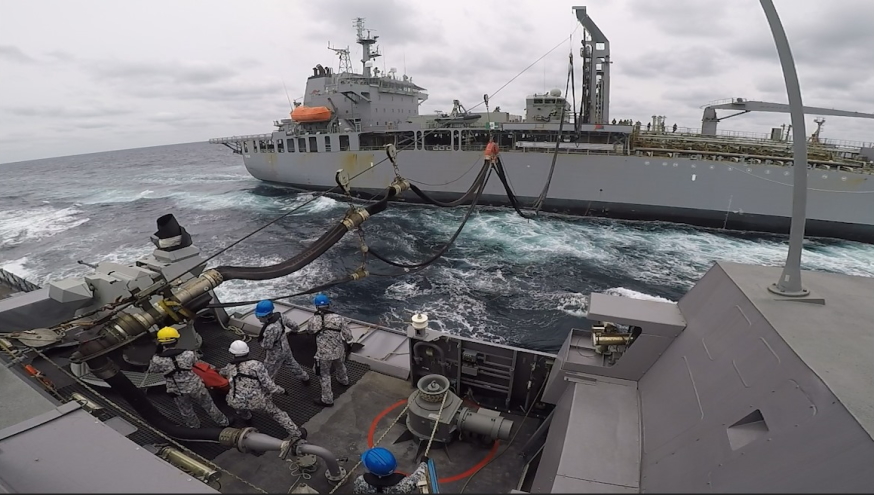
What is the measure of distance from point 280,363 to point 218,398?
99 cm

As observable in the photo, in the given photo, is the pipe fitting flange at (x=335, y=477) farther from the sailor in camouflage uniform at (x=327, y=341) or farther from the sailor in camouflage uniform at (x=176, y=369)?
the sailor in camouflage uniform at (x=176, y=369)

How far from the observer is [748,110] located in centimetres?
2523

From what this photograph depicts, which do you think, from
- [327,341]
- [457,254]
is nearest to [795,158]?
[327,341]

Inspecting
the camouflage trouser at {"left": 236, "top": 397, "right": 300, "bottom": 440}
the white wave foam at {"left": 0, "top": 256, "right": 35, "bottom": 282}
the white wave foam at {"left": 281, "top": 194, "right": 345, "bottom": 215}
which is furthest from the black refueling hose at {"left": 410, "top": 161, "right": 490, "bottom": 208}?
the white wave foam at {"left": 281, "top": 194, "right": 345, "bottom": 215}

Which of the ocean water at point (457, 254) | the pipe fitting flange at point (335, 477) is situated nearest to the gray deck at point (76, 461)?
the pipe fitting flange at point (335, 477)

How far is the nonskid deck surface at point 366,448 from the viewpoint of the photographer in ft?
15.4

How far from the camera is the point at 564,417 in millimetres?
4332

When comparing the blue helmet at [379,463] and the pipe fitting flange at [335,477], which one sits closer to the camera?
the blue helmet at [379,463]

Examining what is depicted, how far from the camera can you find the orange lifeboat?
1213 inches

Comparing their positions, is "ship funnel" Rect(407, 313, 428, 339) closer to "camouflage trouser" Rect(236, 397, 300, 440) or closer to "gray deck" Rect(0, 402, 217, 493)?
"camouflage trouser" Rect(236, 397, 300, 440)

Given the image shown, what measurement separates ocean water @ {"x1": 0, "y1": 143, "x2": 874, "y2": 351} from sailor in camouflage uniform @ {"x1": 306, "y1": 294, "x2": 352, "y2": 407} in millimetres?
6533

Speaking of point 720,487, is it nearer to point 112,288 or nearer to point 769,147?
point 112,288

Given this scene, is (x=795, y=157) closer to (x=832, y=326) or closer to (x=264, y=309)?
(x=832, y=326)

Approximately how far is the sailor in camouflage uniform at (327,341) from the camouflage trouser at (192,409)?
4.04 ft
